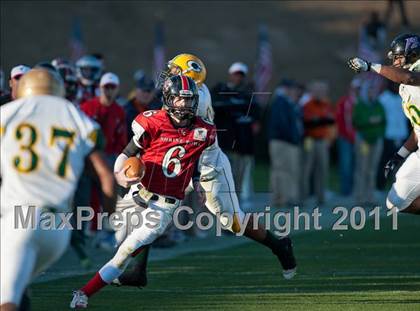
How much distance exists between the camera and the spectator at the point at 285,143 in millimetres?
16734

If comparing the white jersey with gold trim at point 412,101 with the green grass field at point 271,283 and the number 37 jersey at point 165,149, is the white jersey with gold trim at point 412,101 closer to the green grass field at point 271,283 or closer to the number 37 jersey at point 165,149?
the green grass field at point 271,283

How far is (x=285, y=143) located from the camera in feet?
56.1

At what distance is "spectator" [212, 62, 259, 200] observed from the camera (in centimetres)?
1364

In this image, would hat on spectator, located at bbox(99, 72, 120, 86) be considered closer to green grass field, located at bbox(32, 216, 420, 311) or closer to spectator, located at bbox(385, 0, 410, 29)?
green grass field, located at bbox(32, 216, 420, 311)

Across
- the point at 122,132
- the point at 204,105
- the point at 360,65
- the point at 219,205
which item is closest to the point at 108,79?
the point at 122,132

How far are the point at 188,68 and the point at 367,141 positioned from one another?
8504 mm

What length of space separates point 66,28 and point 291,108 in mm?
12581

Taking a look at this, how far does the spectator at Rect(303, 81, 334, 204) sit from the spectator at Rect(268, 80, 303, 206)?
0.32 meters

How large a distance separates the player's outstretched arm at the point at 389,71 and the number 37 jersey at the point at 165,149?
131cm

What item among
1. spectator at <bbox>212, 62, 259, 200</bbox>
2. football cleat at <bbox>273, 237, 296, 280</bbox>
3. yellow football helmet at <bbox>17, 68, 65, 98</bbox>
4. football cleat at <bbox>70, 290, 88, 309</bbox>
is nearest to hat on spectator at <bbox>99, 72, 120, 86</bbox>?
spectator at <bbox>212, 62, 259, 200</bbox>

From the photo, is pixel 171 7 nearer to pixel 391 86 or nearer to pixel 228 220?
pixel 391 86

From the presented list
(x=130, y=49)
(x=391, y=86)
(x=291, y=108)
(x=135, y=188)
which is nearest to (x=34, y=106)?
(x=135, y=188)

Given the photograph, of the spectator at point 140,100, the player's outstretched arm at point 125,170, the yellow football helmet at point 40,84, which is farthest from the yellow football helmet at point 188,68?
the yellow football helmet at point 40,84

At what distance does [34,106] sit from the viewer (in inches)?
232
